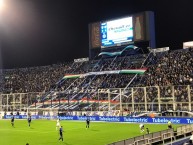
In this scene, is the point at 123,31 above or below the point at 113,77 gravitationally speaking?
above

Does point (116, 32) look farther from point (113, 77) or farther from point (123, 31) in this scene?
point (113, 77)

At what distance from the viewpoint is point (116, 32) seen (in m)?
81.2

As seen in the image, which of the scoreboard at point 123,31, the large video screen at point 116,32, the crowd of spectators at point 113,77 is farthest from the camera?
the large video screen at point 116,32

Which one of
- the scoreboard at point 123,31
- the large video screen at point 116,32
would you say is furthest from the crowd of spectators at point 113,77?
the large video screen at point 116,32

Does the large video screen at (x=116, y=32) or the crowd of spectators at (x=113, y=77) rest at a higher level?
the large video screen at (x=116, y=32)

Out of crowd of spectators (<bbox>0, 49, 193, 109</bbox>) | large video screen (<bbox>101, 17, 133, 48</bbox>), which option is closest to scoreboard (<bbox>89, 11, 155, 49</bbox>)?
large video screen (<bbox>101, 17, 133, 48</bbox>)

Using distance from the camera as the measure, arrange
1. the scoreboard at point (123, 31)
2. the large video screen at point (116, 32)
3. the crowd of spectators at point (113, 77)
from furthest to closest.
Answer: the large video screen at point (116, 32) → the scoreboard at point (123, 31) → the crowd of spectators at point (113, 77)

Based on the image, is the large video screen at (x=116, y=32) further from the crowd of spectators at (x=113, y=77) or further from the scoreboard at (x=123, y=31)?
the crowd of spectators at (x=113, y=77)

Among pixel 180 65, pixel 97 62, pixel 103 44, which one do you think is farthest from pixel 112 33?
pixel 180 65

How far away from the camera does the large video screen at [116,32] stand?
261 ft

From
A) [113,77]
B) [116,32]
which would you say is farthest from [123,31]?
[113,77]

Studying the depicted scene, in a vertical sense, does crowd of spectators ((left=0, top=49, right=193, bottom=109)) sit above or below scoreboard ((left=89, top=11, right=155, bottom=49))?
below

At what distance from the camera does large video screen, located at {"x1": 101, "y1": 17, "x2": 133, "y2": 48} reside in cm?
7944

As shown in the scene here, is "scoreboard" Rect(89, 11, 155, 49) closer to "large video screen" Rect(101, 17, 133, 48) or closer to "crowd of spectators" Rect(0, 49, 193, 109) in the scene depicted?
"large video screen" Rect(101, 17, 133, 48)
